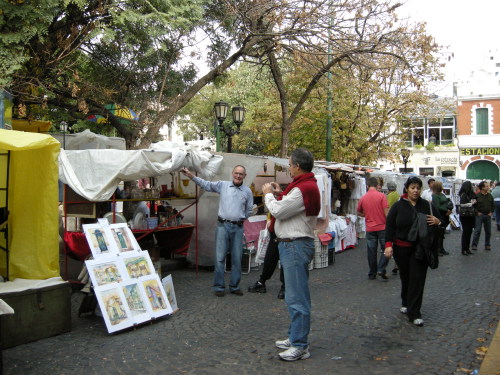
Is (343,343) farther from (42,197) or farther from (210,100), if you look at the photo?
(210,100)

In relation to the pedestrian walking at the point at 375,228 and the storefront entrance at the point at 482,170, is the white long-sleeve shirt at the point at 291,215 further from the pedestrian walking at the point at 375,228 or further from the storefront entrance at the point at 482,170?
the storefront entrance at the point at 482,170

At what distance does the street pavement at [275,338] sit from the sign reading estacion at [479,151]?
102 feet

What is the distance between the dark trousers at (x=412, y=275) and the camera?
524 centimetres

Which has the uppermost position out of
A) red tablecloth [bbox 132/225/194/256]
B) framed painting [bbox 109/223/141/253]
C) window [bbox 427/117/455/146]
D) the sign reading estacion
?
window [bbox 427/117/455/146]

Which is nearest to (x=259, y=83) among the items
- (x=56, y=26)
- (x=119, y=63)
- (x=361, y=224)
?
(x=361, y=224)

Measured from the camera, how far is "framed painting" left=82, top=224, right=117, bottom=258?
5.32 meters

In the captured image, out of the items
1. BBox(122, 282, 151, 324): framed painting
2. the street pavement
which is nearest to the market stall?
the street pavement

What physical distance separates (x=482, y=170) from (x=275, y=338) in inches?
1380

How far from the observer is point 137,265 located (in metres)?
5.50

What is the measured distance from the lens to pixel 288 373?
3.88 m

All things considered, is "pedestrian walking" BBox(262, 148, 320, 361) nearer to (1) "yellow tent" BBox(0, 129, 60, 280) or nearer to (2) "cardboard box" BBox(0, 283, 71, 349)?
Result: (2) "cardboard box" BBox(0, 283, 71, 349)

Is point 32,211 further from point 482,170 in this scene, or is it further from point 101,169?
point 482,170

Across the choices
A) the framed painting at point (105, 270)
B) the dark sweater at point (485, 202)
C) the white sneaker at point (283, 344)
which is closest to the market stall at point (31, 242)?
the framed painting at point (105, 270)

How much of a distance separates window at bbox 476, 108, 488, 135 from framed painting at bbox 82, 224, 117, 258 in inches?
1403
